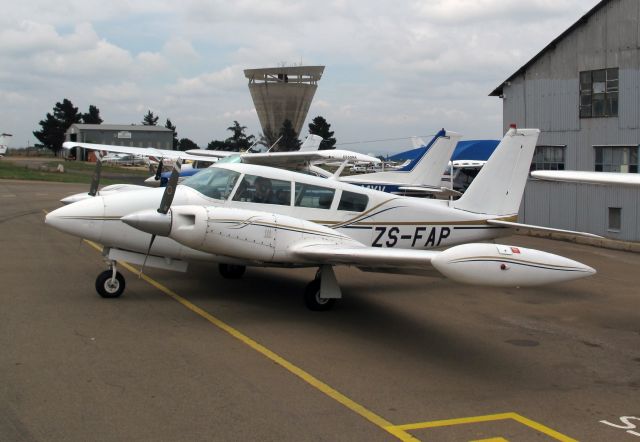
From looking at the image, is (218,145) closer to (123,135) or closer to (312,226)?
(123,135)

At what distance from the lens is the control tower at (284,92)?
105000mm

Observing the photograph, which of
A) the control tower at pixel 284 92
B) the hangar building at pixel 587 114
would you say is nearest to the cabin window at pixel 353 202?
the hangar building at pixel 587 114

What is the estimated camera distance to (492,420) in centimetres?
561

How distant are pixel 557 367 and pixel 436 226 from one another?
4.32 m

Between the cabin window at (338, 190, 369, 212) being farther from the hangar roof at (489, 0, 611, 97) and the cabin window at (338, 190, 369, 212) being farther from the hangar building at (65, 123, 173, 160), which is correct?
the hangar building at (65, 123, 173, 160)

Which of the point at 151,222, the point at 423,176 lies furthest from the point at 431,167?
the point at 151,222

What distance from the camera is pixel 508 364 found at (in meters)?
7.43

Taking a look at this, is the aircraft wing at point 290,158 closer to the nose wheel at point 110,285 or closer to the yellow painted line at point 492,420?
the nose wheel at point 110,285

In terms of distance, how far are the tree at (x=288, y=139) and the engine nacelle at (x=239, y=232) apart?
79.7 m

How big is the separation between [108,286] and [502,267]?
5.89m

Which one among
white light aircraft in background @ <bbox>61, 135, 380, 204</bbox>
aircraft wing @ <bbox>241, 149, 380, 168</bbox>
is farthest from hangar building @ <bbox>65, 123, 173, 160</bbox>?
aircraft wing @ <bbox>241, 149, 380, 168</bbox>

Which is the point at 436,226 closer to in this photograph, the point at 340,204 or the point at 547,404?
the point at 340,204

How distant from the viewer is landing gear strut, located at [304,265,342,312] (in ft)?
30.9

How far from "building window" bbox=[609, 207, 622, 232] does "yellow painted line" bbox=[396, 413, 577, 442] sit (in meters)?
16.9
